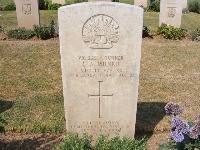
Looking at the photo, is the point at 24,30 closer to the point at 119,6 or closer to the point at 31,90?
the point at 31,90

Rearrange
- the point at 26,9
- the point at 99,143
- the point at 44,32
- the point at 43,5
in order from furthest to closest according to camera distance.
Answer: the point at 43,5
the point at 26,9
the point at 44,32
the point at 99,143

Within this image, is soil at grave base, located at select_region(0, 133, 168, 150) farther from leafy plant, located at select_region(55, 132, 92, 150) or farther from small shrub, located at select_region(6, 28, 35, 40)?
small shrub, located at select_region(6, 28, 35, 40)

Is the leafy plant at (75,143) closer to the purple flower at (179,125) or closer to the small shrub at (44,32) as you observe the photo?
the purple flower at (179,125)

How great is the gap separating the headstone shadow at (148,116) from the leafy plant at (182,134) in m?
1.55

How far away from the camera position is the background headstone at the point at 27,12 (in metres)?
12.2

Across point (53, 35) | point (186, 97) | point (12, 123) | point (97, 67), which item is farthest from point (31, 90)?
point (53, 35)

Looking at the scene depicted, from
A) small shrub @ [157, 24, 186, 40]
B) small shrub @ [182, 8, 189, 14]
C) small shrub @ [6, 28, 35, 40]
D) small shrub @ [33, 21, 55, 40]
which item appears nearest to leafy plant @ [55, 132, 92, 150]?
small shrub @ [33, 21, 55, 40]

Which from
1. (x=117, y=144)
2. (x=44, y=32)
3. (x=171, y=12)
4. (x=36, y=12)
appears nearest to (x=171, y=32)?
(x=171, y=12)

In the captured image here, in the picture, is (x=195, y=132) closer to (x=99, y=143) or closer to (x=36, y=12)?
(x=99, y=143)

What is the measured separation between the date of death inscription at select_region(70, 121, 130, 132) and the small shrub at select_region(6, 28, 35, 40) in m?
7.35

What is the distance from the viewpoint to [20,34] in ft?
37.9

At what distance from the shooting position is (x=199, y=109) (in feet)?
21.0

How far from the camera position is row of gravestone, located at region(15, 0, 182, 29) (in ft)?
40.2

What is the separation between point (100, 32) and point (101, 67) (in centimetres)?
54
